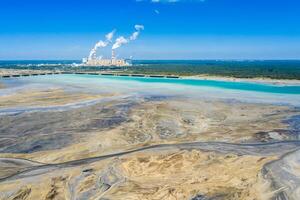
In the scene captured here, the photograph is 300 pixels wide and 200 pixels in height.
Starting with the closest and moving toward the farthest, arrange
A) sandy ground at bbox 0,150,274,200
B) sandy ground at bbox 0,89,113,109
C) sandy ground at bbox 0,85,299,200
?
sandy ground at bbox 0,150,274,200, sandy ground at bbox 0,85,299,200, sandy ground at bbox 0,89,113,109

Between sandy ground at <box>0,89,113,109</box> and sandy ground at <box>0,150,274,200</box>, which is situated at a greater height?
sandy ground at <box>0,150,274,200</box>

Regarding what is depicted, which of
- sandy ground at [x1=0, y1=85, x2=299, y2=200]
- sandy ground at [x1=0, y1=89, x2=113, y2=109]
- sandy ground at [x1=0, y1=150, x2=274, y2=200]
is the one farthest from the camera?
sandy ground at [x1=0, y1=89, x2=113, y2=109]

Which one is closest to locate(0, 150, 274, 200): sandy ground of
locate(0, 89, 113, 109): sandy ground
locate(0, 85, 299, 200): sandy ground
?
locate(0, 85, 299, 200): sandy ground

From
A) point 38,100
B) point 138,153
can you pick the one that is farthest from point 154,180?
point 38,100

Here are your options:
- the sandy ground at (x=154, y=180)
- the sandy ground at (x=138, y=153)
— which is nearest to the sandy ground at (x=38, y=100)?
the sandy ground at (x=138, y=153)

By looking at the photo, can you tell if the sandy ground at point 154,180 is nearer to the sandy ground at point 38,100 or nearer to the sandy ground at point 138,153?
the sandy ground at point 138,153

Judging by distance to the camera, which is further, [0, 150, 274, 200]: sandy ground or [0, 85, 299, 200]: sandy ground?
[0, 85, 299, 200]: sandy ground

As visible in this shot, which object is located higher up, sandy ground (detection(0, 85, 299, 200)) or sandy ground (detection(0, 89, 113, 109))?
sandy ground (detection(0, 85, 299, 200))

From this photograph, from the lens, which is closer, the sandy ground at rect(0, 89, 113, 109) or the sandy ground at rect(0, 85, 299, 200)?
the sandy ground at rect(0, 85, 299, 200)

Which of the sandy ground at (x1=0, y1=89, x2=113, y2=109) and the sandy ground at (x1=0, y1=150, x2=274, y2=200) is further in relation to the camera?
the sandy ground at (x1=0, y1=89, x2=113, y2=109)

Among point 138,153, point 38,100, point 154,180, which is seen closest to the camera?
point 154,180

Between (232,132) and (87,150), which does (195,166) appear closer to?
(87,150)

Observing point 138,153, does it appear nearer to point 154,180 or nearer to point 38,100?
point 154,180

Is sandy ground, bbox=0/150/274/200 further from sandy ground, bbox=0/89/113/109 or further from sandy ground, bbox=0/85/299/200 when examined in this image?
sandy ground, bbox=0/89/113/109
